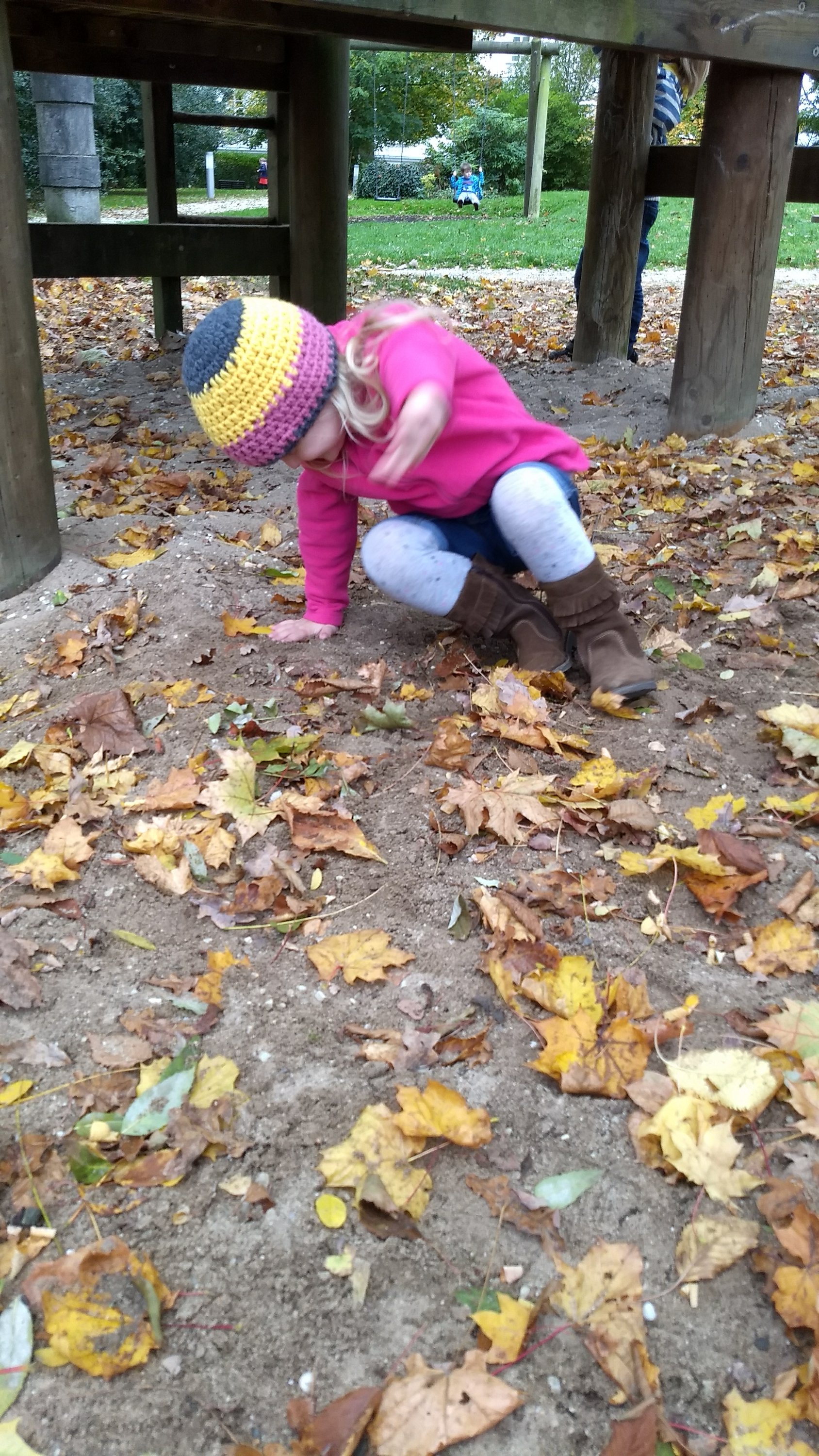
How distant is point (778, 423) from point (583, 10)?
1.68 m

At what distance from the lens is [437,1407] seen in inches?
44.3

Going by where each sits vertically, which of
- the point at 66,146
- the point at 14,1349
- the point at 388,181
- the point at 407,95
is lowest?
the point at 14,1349

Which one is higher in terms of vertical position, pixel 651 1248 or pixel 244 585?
pixel 244 585

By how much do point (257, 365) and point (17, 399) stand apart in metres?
1.06

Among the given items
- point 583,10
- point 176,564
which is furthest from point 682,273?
point 176,564

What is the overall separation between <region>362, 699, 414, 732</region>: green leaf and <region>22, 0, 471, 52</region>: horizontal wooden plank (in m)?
2.06

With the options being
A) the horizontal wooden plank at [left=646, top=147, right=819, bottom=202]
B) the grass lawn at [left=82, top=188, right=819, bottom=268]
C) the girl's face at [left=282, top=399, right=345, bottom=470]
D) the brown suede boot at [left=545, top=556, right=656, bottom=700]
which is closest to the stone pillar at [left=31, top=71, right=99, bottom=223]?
the grass lawn at [left=82, top=188, right=819, bottom=268]

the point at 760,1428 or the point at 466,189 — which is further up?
the point at 466,189

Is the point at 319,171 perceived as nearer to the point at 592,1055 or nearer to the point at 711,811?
the point at 711,811

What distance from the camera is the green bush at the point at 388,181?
2711cm

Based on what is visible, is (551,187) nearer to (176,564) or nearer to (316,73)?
(316,73)

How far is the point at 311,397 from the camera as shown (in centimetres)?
211

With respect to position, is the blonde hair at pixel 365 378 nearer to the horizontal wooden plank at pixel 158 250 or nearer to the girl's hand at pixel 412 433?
the girl's hand at pixel 412 433

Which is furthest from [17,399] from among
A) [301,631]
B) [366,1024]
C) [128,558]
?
[366,1024]
